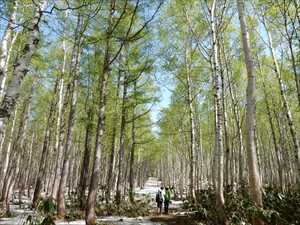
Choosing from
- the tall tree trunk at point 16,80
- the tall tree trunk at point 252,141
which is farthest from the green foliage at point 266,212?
the tall tree trunk at point 16,80

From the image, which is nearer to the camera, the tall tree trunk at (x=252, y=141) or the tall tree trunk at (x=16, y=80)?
the tall tree trunk at (x=16, y=80)

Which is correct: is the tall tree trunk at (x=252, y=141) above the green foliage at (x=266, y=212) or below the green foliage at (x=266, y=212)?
above

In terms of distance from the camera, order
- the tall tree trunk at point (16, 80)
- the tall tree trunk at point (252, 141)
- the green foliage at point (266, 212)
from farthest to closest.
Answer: the tall tree trunk at point (252, 141)
the green foliage at point (266, 212)
the tall tree trunk at point (16, 80)

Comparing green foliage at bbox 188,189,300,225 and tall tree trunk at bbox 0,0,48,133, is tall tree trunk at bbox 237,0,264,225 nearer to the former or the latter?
green foliage at bbox 188,189,300,225

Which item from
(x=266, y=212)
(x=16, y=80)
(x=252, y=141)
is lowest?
(x=266, y=212)

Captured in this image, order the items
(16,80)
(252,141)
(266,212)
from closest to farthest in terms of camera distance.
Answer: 1. (16,80)
2. (266,212)
3. (252,141)

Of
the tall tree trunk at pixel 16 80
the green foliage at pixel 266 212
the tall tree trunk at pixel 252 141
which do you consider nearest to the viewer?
the tall tree trunk at pixel 16 80

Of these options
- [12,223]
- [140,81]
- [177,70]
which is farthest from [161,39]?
[12,223]

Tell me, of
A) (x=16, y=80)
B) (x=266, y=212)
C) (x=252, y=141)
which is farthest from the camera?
(x=252, y=141)

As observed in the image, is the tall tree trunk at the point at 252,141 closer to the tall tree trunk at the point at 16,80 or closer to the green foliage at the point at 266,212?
the green foliage at the point at 266,212

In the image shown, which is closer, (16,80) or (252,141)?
(16,80)

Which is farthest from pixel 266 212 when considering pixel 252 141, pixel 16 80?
pixel 16 80

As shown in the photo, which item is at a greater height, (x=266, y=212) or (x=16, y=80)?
(x=16, y=80)

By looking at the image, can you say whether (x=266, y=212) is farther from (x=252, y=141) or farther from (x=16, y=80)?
(x=16, y=80)
